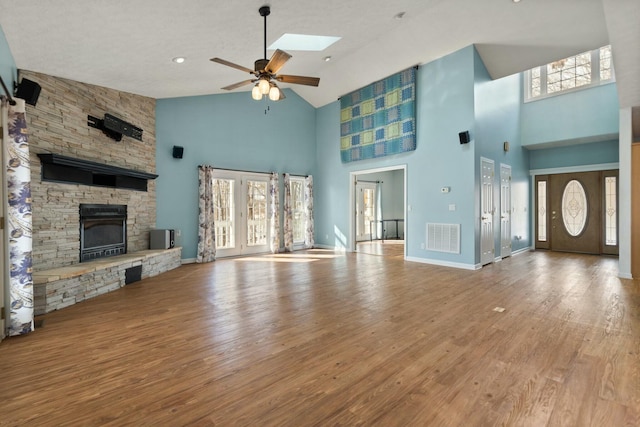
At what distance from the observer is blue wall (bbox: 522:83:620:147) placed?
6906 mm

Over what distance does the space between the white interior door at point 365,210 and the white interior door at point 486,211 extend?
4.76 metres

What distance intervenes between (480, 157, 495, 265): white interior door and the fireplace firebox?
6644mm

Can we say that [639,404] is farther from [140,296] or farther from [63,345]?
[140,296]

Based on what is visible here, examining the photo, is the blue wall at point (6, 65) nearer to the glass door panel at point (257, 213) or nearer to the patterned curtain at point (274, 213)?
the glass door panel at point (257, 213)

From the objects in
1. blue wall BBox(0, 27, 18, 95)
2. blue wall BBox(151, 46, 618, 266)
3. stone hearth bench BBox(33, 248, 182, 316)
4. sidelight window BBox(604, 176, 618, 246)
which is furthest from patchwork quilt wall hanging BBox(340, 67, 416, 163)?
blue wall BBox(0, 27, 18, 95)

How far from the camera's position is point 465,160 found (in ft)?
19.4

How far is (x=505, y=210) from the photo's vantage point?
717cm

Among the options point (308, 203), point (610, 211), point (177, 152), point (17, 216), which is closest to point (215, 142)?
point (177, 152)

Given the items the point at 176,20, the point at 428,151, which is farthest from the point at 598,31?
the point at 176,20

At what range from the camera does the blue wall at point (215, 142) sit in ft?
21.2

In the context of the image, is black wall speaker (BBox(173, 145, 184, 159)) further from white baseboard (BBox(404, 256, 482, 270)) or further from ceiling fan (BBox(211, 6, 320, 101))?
white baseboard (BBox(404, 256, 482, 270))

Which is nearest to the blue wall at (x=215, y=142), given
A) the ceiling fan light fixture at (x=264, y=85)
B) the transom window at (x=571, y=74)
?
the ceiling fan light fixture at (x=264, y=85)

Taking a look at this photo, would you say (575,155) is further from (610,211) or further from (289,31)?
(289,31)

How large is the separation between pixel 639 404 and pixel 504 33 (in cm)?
567
